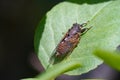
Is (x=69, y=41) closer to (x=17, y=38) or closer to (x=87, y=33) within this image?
(x=87, y=33)

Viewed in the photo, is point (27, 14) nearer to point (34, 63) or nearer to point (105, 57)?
point (34, 63)

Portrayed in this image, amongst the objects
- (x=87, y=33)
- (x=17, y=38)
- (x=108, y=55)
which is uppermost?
(x=17, y=38)

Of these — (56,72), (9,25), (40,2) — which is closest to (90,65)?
(56,72)

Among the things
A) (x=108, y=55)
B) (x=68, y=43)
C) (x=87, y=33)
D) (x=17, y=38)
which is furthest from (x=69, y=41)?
(x=17, y=38)

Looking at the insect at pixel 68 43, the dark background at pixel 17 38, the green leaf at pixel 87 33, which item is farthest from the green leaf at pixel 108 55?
the dark background at pixel 17 38

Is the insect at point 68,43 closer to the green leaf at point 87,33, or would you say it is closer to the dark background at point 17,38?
the green leaf at point 87,33

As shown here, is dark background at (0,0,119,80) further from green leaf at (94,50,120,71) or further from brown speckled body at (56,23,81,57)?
green leaf at (94,50,120,71)
